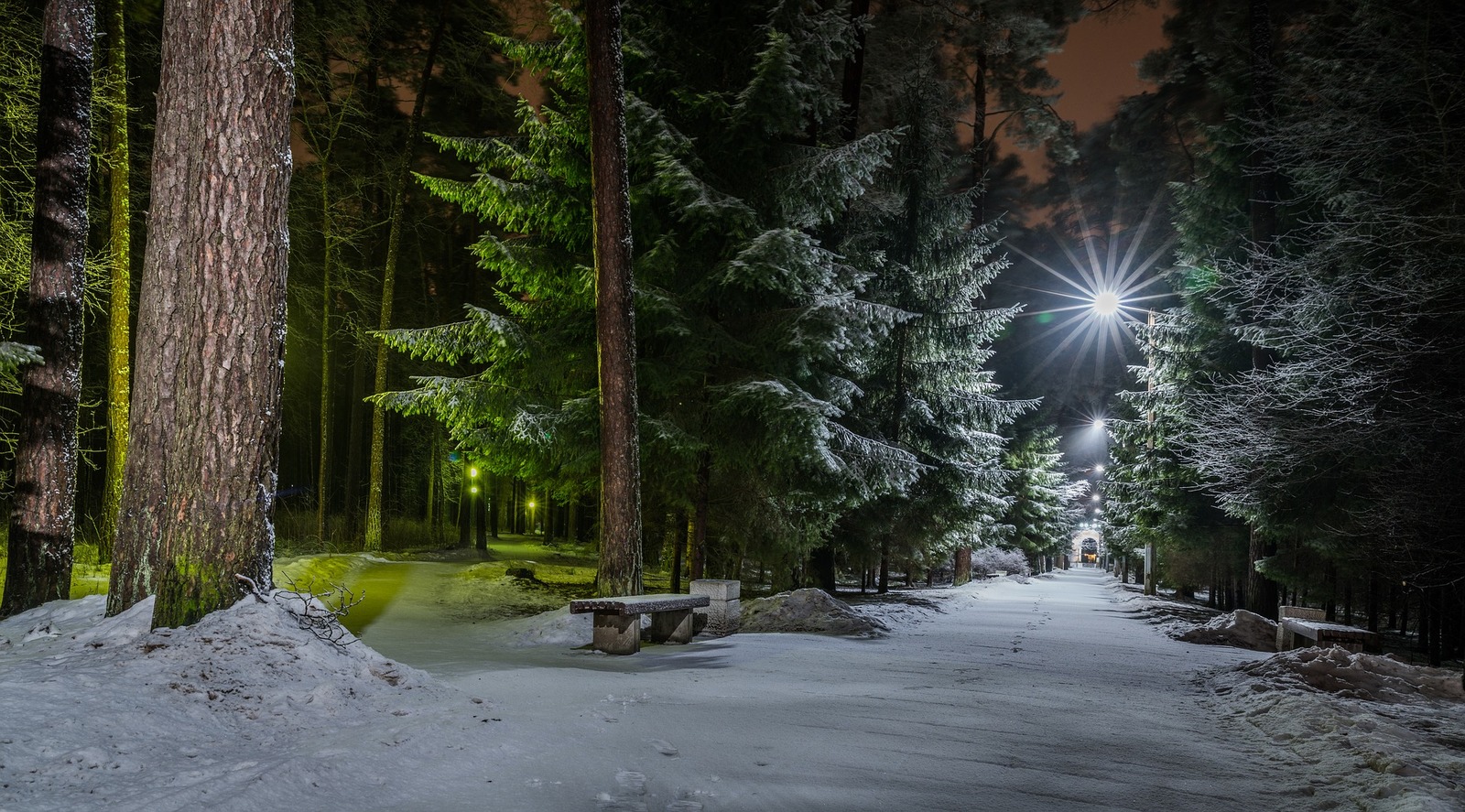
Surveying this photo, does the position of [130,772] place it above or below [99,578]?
above

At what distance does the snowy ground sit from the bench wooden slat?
2.06ft

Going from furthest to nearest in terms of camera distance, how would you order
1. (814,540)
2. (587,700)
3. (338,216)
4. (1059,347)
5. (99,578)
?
1. (1059,347)
2. (338,216)
3. (814,540)
4. (99,578)
5. (587,700)

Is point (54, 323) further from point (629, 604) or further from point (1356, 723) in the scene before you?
point (1356, 723)

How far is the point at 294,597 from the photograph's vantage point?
4926mm

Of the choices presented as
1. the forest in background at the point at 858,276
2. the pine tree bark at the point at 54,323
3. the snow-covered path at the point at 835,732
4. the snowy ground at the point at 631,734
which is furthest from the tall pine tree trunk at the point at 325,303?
the snowy ground at the point at 631,734

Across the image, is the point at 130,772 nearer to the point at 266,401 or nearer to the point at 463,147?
the point at 266,401

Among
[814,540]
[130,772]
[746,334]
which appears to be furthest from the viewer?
[814,540]

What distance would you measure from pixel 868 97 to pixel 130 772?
830 inches

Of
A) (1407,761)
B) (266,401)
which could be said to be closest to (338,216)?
(266,401)

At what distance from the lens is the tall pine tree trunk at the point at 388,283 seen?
1975 cm

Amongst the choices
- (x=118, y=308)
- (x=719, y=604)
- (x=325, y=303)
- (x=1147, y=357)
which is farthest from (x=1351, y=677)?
(x=325, y=303)

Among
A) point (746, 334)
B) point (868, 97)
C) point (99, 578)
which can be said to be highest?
point (868, 97)

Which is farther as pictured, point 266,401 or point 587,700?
point 587,700

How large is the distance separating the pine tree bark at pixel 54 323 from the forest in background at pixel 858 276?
3.71ft
